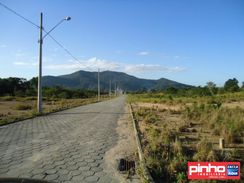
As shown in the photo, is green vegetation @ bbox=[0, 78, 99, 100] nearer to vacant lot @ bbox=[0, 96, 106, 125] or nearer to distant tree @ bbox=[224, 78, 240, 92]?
vacant lot @ bbox=[0, 96, 106, 125]

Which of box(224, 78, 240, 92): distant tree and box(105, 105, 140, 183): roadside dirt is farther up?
box(224, 78, 240, 92): distant tree

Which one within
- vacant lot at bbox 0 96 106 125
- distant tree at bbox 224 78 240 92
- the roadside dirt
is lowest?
vacant lot at bbox 0 96 106 125

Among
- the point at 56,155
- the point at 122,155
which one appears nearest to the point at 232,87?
the point at 122,155

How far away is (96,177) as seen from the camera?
500 centimetres

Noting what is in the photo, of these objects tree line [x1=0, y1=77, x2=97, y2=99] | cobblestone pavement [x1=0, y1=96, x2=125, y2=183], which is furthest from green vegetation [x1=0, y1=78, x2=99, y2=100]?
cobblestone pavement [x1=0, y1=96, x2=125, y2=183]

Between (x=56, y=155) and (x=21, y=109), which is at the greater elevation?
(x=56, y=155)

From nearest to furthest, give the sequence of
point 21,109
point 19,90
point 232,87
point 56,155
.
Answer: point 56,155
point 21,109
point 232,87
point 19,90

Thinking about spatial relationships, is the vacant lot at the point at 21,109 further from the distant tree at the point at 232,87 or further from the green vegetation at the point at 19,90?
the distant tree at the point at 232,87

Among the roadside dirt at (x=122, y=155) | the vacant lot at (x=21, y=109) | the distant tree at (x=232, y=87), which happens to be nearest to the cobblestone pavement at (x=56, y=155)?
the roadside dirt at (x=122, y=155)

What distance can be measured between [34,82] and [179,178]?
115 m

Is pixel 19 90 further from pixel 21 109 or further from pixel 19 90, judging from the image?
pixel 21 109

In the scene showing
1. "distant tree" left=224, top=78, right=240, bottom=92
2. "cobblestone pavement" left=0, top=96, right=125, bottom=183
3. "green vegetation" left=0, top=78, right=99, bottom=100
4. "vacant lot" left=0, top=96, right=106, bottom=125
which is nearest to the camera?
"cobblestone pavement" left=0, top=96, right=125, bottom=183

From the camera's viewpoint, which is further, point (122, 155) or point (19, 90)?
point (19, 90)

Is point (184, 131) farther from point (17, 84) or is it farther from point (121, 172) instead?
point (17, 84)
